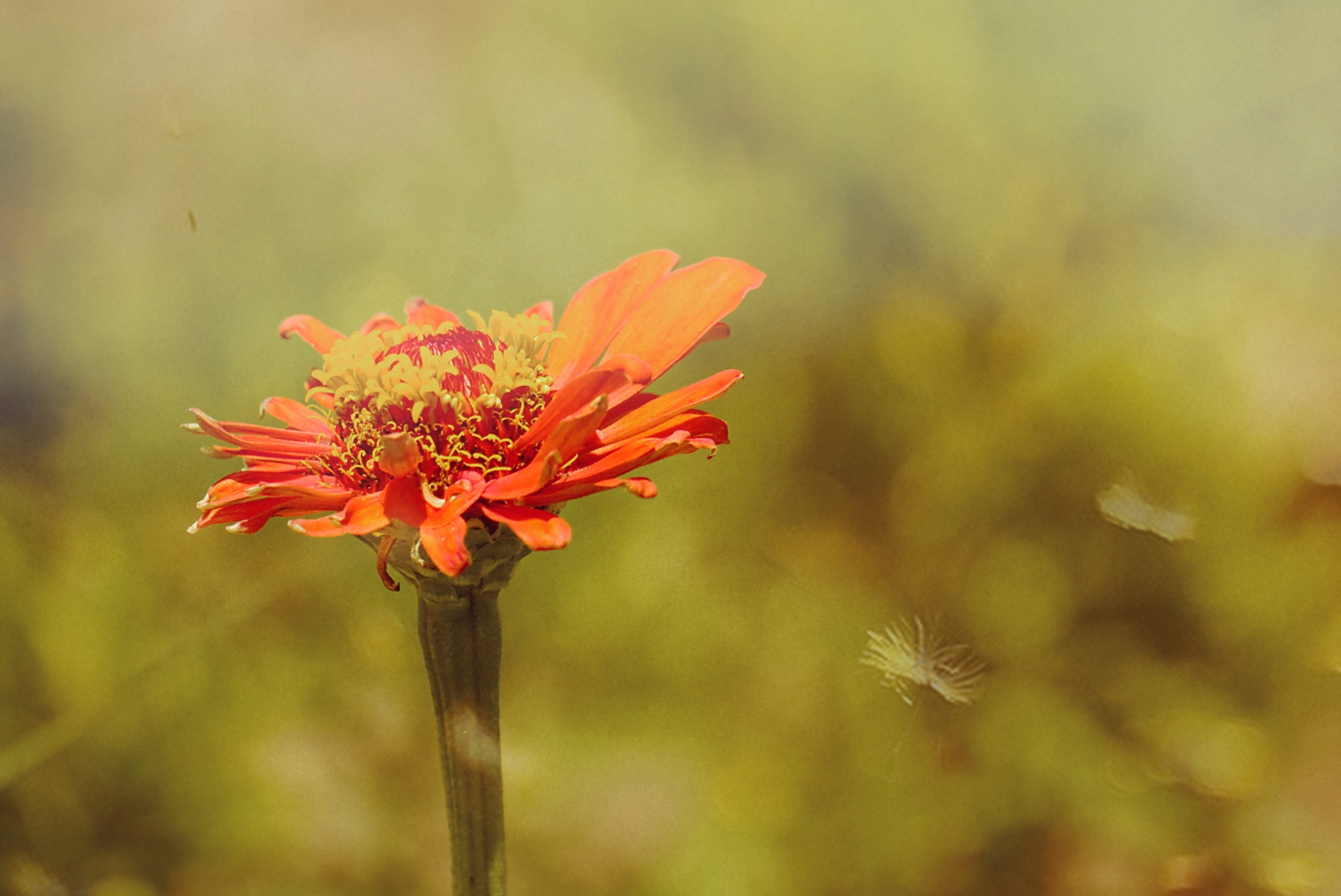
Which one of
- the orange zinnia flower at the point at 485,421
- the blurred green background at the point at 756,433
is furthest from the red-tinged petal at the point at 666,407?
the blurred green background at the point at 756,433

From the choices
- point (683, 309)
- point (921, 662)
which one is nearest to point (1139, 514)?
point (921, 662)

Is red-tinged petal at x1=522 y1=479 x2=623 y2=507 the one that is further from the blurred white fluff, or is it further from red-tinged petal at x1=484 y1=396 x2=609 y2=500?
the blurred white fluff

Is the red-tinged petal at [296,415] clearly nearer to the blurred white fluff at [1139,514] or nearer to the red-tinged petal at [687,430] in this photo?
the red-tinged petal at [687,430]

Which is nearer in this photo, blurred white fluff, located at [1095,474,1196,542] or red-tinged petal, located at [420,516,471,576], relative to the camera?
red-tinged petal, located at [420,516,471,576]

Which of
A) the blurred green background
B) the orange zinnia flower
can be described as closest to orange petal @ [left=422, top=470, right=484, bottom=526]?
the orange zinnia flower

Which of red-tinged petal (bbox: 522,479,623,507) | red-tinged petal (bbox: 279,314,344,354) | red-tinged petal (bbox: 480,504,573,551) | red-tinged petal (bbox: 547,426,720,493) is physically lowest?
red-tinged petal (bbox: 480,504,573,551)

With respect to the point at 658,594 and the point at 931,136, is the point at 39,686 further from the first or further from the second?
the point at 931,136
